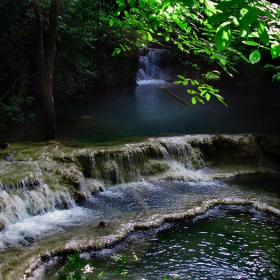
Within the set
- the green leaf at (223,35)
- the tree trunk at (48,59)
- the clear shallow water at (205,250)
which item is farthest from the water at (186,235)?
the green leaf at (223,35)

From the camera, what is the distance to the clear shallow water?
15.7 feet

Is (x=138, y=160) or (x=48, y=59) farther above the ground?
(x=48, y=59)

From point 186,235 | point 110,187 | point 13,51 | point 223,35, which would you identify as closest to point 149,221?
point 186,235

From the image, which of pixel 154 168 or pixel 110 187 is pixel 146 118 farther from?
pixel 110 187

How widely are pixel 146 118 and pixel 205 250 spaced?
988cm

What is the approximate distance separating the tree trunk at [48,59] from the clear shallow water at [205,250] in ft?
16.1

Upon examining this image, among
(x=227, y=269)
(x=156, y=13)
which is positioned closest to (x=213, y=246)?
(x=227, y=269)

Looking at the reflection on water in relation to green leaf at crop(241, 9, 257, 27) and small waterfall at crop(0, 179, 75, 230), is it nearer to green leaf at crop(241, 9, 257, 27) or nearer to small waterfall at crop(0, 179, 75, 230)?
small waterfall at crop(0, 179, 75, 230)

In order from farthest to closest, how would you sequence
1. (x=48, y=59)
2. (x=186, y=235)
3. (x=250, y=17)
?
(x=48, y=59) < (x=186, y=235) < (x=250, y=17)

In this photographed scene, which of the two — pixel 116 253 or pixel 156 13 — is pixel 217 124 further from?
pixel 156 13

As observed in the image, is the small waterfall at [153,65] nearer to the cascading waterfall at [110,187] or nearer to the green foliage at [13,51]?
the green foliage at [13,51]

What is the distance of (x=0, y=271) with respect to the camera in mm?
4387

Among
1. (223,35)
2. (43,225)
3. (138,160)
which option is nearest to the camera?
(223,35)

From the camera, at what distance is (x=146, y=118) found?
1488 cm
